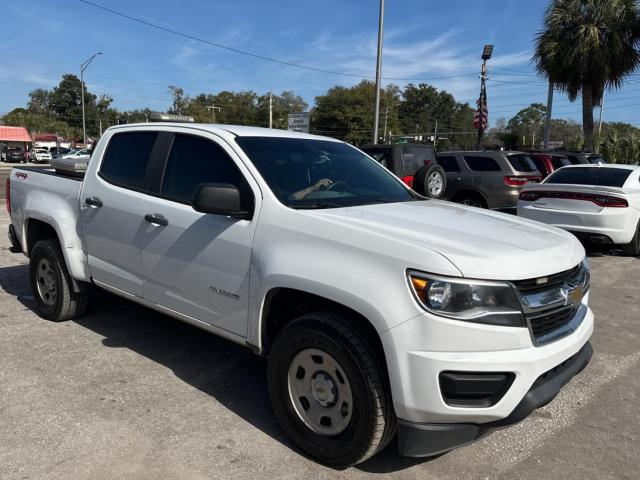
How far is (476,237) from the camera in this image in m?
2.77

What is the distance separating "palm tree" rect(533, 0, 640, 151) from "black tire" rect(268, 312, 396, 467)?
24507mm

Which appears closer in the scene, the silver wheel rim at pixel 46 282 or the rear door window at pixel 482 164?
the silver wheel rim at pixel 46 282

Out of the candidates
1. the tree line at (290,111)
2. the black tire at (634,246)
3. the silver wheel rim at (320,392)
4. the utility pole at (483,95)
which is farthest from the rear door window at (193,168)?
the tree line at (290,111)

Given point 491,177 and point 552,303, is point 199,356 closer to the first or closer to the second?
point 552,303

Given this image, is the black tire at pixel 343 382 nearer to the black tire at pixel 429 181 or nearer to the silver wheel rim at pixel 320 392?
the silver wheel rim at pixel 320 392

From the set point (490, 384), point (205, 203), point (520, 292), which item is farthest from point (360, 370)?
point (205, 203)

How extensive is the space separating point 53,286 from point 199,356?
168 centimetres

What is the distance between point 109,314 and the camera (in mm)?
5367

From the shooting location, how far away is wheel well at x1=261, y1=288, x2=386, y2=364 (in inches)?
108

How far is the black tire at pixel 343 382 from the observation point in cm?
258

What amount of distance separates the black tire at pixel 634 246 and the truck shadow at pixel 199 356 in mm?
6993

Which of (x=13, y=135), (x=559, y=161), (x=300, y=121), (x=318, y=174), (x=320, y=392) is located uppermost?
(x=13, y=135)

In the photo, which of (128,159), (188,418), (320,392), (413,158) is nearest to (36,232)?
(128,159)

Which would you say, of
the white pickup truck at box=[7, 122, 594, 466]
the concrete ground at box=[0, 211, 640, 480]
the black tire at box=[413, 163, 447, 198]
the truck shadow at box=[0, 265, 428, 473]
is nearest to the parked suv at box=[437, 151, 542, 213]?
the concrete ground at box=[0, 211, 640, 480]
